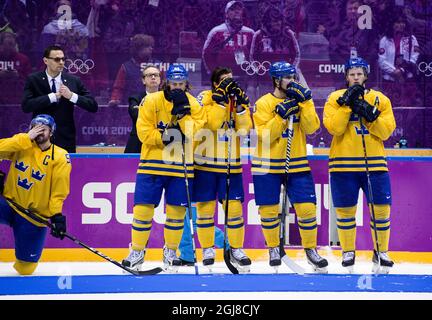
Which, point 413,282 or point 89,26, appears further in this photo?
point 89,26

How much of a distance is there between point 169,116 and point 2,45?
3.14 meters

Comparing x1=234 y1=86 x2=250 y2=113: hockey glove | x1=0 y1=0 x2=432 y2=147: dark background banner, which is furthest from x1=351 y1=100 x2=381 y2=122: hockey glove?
x1=0 y1=0 x2=432 y2=147: dark background banner

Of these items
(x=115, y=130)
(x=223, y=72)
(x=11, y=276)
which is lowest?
(x=11, y=276)

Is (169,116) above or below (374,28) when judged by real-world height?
below

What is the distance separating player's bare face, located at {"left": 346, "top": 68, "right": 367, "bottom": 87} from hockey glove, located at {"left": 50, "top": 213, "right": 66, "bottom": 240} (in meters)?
1.87

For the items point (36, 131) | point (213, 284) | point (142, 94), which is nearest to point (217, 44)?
point (142, 94)

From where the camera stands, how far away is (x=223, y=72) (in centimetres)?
592

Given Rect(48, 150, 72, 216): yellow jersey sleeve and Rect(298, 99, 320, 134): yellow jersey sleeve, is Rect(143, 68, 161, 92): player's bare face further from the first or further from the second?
Rect(298, 99, 320, 134): yellow jersey sleeve

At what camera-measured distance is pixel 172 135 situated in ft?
18.7

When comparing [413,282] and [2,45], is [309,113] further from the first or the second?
[2,45]

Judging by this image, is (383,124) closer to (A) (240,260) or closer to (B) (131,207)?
(A) (240,260)

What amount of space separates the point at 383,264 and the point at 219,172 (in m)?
1.12
